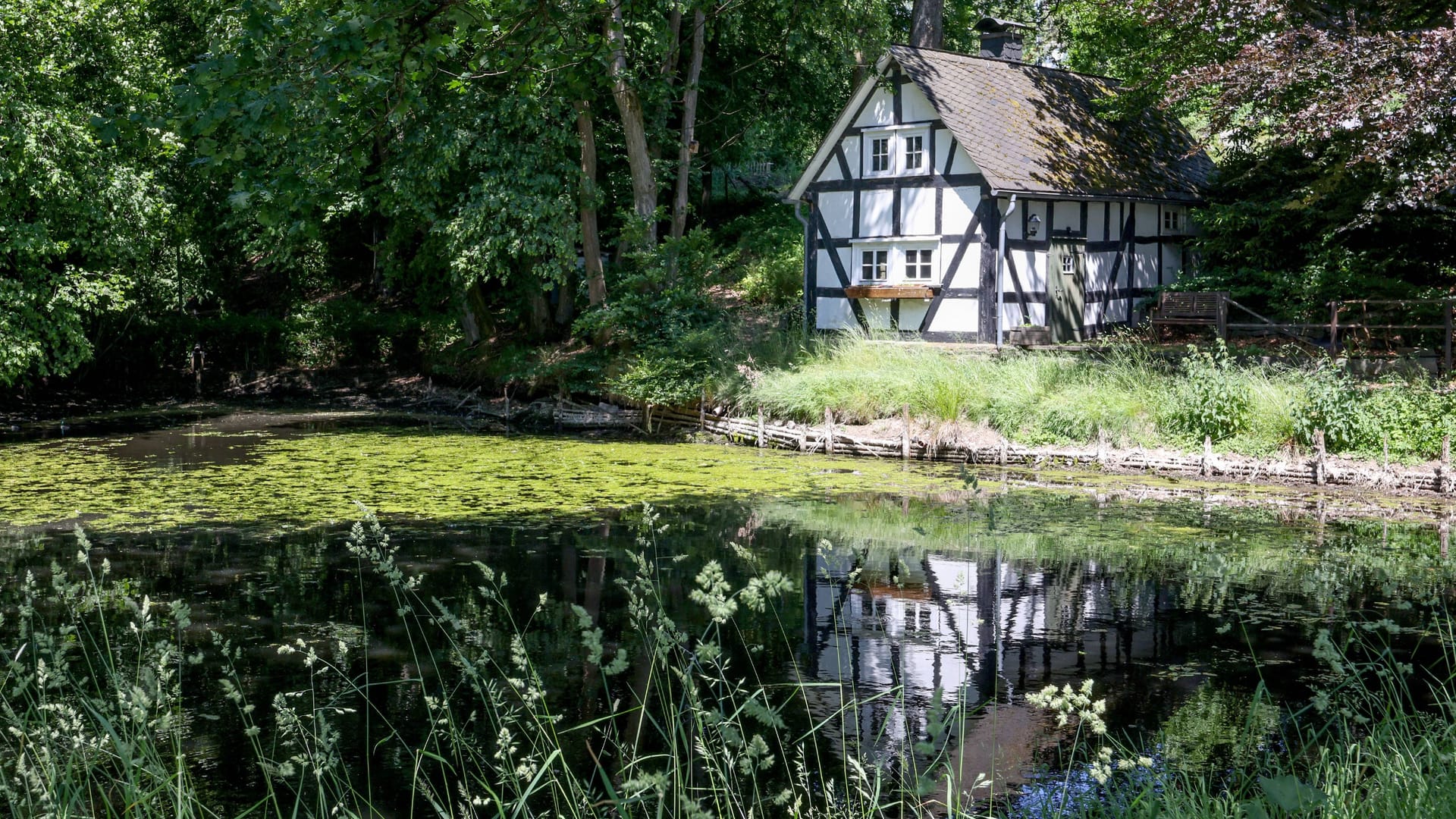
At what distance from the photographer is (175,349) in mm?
27328

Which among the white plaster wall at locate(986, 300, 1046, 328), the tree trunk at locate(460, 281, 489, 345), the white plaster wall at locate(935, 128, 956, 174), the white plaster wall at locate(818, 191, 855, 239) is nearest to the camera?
the white plaster wall at locate(986, 300, 1046, 328)

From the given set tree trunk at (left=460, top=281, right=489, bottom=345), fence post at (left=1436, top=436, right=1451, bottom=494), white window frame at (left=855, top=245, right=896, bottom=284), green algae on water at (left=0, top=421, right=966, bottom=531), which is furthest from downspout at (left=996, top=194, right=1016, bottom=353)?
tree trunk at (left=460, top=281, right=489, bottom=345)

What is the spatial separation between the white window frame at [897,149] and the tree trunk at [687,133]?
3236mm

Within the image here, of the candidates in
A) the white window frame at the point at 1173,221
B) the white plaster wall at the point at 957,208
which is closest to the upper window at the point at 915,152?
the white plaster wall at the point at 957,208

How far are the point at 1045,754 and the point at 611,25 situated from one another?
1529cm

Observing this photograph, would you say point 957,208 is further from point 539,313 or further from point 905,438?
point 539,313

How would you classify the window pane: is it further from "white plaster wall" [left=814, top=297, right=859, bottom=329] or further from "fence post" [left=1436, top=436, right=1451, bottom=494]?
"fence post" [left=1436, top=436, right=1451, bottom=494]

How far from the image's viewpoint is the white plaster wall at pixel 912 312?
23.1 metres

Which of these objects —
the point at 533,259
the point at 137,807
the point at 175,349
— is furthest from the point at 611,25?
the point at 137,807

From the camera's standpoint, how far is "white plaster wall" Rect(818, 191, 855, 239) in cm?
2392

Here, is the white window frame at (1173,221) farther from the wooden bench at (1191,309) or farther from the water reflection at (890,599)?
the water reflection at (890,599)

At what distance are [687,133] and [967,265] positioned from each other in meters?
5.74

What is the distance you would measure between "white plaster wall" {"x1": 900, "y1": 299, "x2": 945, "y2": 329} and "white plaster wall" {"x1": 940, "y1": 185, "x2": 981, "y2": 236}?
1.34 m

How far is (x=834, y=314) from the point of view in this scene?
24.2 metres
